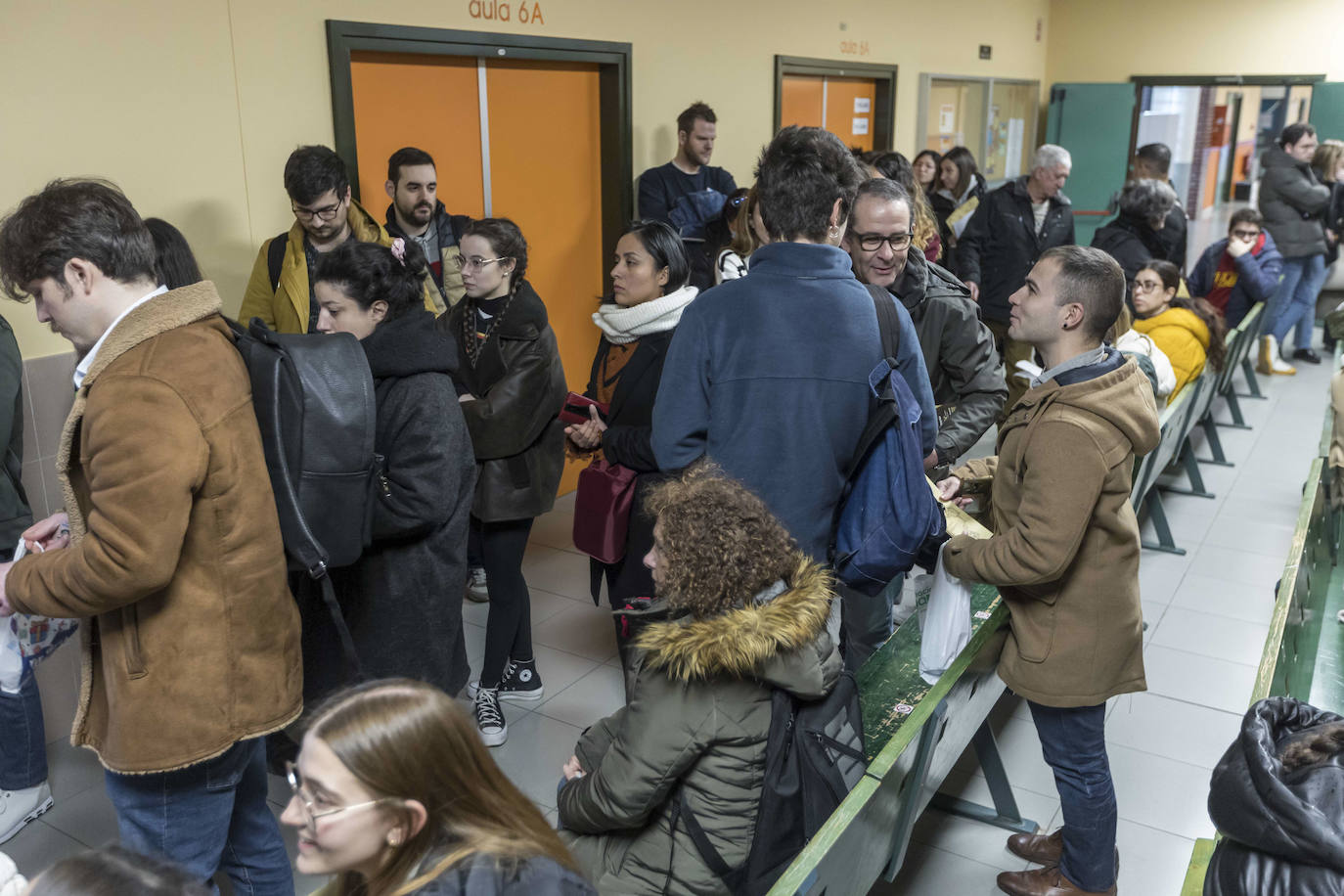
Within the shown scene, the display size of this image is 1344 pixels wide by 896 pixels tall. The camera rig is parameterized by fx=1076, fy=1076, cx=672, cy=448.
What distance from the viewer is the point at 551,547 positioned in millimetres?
5566

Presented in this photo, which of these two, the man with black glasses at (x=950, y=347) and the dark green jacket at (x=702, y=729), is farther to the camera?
the man with black glasses at (x=950, y=347)

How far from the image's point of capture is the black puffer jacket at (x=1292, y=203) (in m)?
8.75

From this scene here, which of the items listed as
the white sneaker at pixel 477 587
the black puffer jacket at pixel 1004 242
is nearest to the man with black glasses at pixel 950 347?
the white sneaker at pixel 477 587

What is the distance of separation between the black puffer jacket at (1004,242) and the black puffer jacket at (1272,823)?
499cm

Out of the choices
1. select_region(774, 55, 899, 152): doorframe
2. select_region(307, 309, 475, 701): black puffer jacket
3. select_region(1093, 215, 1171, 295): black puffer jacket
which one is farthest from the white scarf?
select_region(774, 55, 899, 152): doorframe

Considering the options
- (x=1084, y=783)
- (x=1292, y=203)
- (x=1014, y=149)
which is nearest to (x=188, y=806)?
(x=1084, y=783)

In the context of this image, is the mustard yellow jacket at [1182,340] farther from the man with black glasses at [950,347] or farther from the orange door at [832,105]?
the orange door at [832,105]

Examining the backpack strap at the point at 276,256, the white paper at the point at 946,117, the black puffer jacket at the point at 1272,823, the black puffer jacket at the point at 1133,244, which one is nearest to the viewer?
the black puffer jacket at the point at 1272,823

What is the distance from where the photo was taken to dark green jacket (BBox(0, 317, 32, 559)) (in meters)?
3.04

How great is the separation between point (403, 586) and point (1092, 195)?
1028cm

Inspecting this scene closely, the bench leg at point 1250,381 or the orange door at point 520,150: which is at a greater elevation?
the orange door at point 520,150

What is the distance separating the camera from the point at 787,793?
2.11 m

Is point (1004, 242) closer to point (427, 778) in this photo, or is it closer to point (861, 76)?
point (861, 76)

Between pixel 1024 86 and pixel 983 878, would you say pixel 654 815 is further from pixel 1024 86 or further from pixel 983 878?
pixel 1024 86
